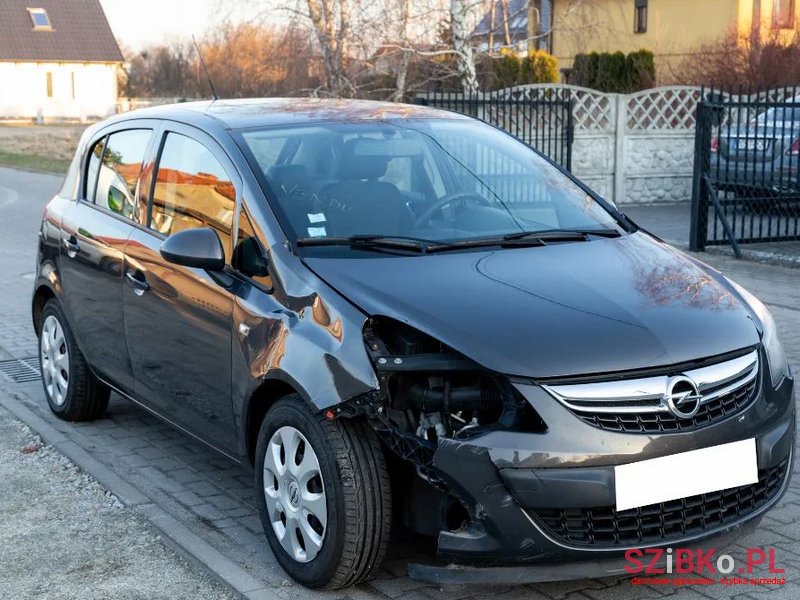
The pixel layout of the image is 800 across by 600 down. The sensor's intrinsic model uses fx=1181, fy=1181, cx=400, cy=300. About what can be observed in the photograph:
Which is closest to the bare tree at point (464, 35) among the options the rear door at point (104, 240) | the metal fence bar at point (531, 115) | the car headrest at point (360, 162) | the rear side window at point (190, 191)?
the metal fence bar at point (531, 115)

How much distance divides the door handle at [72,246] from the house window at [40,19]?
78454 millimetres

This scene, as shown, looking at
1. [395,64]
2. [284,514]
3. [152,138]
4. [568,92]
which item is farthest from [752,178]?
[395,64]

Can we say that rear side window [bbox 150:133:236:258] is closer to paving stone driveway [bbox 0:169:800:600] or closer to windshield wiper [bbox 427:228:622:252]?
windshield wiper [bbox 427:228:622:252]

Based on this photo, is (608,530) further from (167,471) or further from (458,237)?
(167,471)

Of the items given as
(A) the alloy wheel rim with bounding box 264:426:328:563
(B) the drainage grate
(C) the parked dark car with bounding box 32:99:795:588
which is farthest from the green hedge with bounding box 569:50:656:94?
(A) the alloy wheel rim with bounding box 264:426:328:563

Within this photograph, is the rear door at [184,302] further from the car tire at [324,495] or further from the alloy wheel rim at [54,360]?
the alloy wheel rim at [54,360]

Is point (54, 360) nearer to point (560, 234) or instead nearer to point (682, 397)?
point (560, 234)

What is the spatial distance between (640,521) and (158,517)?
221cm

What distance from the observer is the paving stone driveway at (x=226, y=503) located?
4117 millimetres

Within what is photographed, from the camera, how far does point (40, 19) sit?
3155 inches

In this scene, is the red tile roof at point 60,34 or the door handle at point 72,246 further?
the red tile roof at point 60,34

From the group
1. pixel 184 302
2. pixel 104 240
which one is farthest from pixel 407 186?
pixel 104 240

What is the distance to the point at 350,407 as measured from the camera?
3.87 metres

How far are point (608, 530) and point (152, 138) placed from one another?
3.07m
